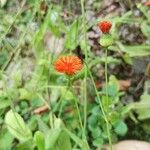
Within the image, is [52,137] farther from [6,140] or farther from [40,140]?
[6,140]

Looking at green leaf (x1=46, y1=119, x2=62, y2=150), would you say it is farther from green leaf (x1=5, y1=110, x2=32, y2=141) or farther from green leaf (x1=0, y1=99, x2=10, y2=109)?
green leaf (x1=0, y1=99, x2=10, y2=109)

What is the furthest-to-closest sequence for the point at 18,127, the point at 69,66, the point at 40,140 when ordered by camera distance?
1. the point at 18,127
2. the point at 40,140
3. the point at 69,66

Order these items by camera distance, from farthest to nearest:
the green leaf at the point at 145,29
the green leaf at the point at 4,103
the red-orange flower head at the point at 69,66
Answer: the green leaf at the point at 145,29 < the green leaf at the point at 4,103 < the red-orange flower head at the point at 69,66

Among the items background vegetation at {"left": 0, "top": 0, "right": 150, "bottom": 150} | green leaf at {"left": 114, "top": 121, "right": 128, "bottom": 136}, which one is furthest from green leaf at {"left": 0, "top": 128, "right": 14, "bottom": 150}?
green leaf at {"left": 114, "top": 121, "right": 128, "bottom": 136}

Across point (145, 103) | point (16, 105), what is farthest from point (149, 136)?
point (16, 105)

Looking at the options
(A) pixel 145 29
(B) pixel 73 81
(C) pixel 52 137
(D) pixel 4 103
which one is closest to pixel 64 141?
(C) pixel 52 137

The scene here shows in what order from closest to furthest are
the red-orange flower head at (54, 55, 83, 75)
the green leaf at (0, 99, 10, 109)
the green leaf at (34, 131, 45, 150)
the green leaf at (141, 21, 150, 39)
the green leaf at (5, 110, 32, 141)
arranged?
the red-orange flower head at (54, 55, 83, 75), the green leaf at (34, 131, 45, 150), the green leaf at (5, 110, 32, 141), the green leaf at (0, 99, 10, 109), the green leaf at (141, 21, 150, 39)

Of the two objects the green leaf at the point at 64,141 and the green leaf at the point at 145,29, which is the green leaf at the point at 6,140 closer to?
the green leaf at the point at 64,141

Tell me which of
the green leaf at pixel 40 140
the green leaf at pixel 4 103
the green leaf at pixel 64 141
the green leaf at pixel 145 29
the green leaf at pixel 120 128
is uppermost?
the green leaf at pixel 145 29

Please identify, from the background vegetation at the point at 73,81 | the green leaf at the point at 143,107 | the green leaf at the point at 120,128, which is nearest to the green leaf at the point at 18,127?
the background vegetation at the point at 73,81
